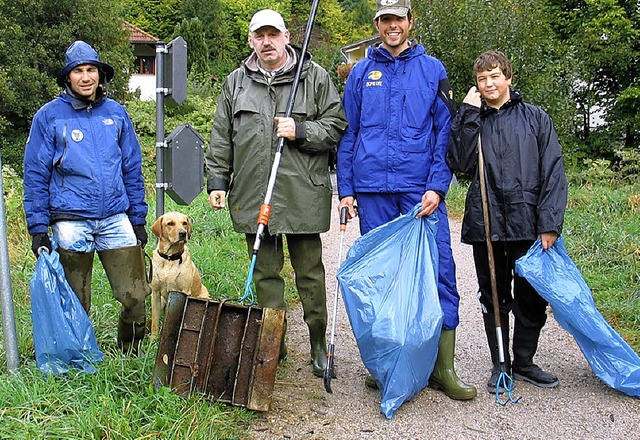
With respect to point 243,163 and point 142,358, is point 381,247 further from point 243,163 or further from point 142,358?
point 142,358

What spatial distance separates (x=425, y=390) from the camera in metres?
4.04

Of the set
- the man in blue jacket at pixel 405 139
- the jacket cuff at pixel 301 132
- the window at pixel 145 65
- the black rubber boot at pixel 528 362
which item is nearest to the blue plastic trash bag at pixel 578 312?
the black rubber boot at pixel 528 362

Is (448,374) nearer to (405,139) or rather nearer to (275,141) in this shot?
(405,139)

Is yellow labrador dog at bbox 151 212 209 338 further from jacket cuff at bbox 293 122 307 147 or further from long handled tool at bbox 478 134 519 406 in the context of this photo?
long handled tool at bbox 478 134 519 406

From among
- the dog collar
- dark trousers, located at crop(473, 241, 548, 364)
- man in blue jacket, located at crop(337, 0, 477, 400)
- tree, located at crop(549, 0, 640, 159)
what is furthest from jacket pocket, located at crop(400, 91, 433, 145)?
tree, located at crop(549, 0, 640, 159)

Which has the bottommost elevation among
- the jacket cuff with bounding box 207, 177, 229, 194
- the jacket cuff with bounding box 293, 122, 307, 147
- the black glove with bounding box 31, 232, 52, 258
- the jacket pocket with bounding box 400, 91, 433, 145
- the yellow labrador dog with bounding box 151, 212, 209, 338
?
the yellow labrador dog with bounding box 151, 212, 209, 338

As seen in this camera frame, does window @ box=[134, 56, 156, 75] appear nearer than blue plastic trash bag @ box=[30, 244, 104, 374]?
No

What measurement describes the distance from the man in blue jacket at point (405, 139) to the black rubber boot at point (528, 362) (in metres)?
0.44

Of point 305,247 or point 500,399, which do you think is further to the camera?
point 305,247

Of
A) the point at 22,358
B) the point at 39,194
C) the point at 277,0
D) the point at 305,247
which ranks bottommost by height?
the point at 22,358

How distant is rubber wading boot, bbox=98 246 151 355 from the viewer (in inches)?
161

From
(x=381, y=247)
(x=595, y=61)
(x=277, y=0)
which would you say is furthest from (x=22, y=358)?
(x=277, y=0)

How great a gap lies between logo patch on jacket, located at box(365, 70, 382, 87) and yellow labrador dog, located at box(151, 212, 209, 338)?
181cm

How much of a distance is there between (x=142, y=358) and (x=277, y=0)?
185 ft
